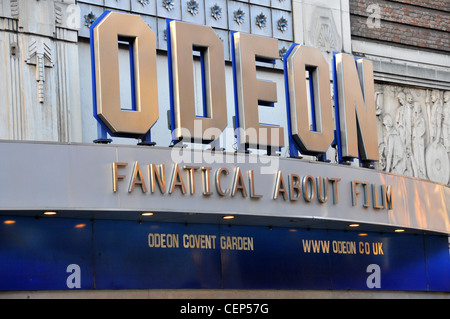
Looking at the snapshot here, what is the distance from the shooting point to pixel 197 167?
43.8ft

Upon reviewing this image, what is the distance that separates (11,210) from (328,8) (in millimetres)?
9219

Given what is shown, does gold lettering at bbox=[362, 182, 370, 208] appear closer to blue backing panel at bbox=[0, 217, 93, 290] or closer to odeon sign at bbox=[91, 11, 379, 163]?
odeon sign at bbox=[91, 11, 379, 163]

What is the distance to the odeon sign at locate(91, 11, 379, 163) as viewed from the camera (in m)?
13.3

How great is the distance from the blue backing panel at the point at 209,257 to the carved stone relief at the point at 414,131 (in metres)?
1.98

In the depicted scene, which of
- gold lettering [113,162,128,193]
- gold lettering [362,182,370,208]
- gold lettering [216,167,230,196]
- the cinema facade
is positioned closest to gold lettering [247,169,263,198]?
the cinema facade

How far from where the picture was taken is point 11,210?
40.7 feet

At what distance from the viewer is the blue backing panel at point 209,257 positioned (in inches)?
527

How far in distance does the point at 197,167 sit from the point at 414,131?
8.11 metres

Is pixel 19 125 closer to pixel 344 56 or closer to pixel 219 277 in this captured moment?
pixel 219 277

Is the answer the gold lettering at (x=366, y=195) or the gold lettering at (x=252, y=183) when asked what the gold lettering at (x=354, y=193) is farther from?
the gold lettering at (x=252, y=183)

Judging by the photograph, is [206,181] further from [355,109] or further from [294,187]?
[355,109]

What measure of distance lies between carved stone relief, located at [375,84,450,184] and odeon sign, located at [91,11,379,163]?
3.60 meters

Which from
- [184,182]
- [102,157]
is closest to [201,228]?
[184,182]

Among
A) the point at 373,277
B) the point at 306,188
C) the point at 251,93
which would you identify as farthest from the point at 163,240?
the point at 373,277
